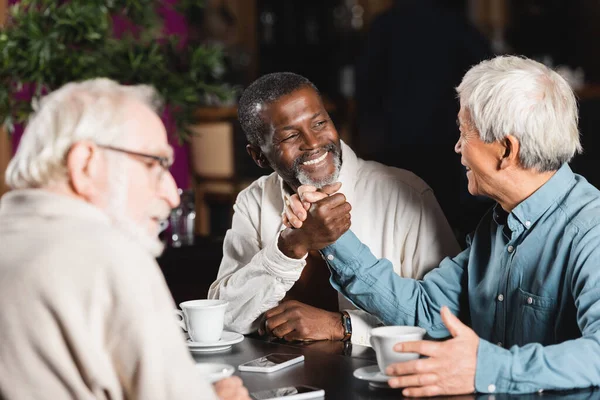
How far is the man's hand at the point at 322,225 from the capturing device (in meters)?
2.02

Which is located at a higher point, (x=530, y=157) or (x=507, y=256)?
(x=530, y=157)

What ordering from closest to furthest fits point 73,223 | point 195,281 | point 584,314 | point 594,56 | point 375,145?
1. point 73,223
2. point 584,314
3. point 195,281
4. point 375,145
5. point 594,56

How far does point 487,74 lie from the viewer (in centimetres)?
184

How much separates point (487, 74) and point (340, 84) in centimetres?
487

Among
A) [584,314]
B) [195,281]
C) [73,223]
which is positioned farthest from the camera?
[195,281]

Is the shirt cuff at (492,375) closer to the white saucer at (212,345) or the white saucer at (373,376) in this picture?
the white saucer at (373,376)

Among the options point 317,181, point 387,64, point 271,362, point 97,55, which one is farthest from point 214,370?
point 387,64

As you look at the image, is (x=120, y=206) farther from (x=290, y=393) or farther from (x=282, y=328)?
(x=282, y=328)

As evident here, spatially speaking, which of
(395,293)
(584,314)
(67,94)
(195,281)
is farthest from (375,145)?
(67,94)

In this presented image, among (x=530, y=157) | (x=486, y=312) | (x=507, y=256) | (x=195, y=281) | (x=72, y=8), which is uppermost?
(x=72, y=8)

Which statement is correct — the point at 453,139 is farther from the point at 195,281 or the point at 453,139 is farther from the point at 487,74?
the point at 487,74

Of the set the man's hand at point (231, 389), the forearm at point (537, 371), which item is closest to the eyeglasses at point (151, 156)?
the man's hand at point (231, 389)

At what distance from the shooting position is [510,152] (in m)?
1.84

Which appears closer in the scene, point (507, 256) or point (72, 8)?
point (507, 256)
